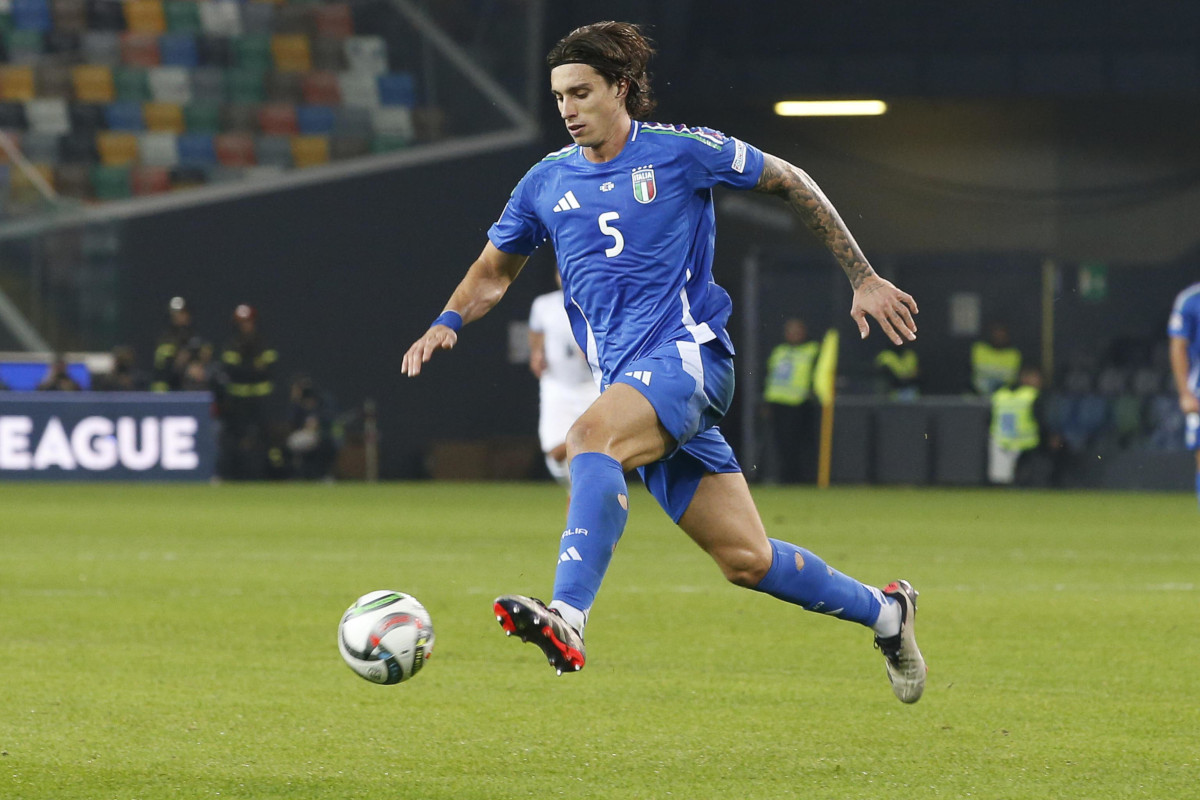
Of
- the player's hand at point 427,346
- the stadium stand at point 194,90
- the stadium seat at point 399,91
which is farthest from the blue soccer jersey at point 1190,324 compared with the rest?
the stadium seat at point 399,91

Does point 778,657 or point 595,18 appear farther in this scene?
point 595,18

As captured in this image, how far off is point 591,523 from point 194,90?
66.9ft

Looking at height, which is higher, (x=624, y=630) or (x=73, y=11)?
(x=73, y=11)

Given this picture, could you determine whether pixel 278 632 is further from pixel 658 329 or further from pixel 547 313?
pixel 547 313

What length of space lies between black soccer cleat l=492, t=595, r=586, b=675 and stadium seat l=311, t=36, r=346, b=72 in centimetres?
2060

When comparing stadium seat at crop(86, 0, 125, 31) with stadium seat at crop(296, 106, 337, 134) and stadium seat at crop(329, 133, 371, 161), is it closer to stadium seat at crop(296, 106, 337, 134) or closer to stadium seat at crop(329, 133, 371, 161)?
stadium seat at crop(296, 106, 337, 134)

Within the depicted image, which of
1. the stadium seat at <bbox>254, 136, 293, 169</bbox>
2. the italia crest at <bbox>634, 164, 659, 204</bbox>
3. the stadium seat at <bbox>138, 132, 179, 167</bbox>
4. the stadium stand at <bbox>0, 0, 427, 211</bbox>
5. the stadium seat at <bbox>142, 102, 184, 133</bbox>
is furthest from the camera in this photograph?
the stadium seat at <bbox>142, 102, 184, 133</bbox>

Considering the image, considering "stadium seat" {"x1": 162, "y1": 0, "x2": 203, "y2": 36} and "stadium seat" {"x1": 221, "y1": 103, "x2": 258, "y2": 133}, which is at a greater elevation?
"stadium seat" {"x1": 162, "y1": 0, "x2": 203, "y2": 36}

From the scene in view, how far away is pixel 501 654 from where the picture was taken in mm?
6980

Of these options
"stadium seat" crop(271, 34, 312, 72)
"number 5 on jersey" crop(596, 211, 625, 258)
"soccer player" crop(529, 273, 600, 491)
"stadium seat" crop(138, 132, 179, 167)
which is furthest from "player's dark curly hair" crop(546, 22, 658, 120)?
"stadium seat" crop(271, 34, 312, 72)

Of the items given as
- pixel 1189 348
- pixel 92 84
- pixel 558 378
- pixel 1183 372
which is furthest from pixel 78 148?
pixel 1183 372

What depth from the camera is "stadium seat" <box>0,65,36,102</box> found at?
901 inches

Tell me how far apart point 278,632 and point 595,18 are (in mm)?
16511

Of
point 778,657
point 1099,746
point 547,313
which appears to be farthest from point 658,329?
point 547,313
